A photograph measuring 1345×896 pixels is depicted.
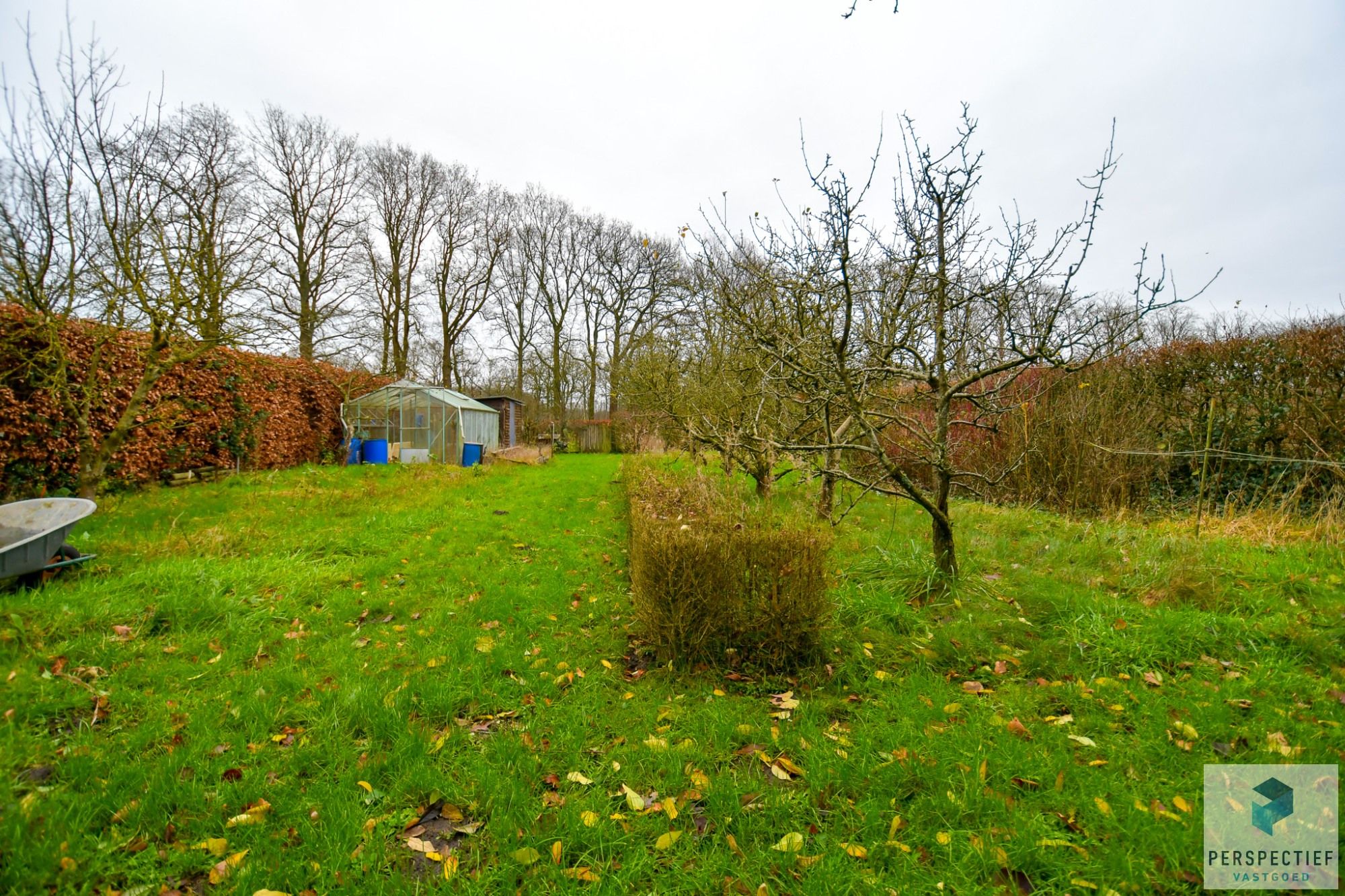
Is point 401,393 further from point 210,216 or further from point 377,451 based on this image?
point 210,216

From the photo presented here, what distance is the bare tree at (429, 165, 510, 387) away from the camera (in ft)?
85.2

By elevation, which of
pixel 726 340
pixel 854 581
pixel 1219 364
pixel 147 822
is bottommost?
pixel 147 822

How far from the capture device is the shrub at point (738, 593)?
3.42m

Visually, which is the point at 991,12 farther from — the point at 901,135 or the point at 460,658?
the point at 460,658

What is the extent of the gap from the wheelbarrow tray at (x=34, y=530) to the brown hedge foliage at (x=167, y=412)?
2833 millimetres

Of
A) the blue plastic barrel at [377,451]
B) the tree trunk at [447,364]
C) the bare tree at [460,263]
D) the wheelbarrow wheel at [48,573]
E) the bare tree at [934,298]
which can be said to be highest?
the bare tree at [460,263]

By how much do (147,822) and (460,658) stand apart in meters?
1.67

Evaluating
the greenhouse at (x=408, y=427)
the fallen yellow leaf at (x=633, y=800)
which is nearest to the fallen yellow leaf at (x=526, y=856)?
the fallen yellow leaf at (x=633, y=800)

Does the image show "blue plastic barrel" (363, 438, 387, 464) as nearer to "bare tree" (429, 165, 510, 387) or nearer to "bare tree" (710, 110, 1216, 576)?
"bare tree" (429, 165, 510, 387)

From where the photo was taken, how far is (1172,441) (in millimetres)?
8461

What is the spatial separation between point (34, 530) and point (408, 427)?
45.9ft

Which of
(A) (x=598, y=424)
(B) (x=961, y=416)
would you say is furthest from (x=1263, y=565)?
(A) (x=598, y=424)

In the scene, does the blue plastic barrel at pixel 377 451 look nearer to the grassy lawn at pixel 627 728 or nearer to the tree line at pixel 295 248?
the tree line at pixel 295 248

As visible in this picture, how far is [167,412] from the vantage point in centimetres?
794
